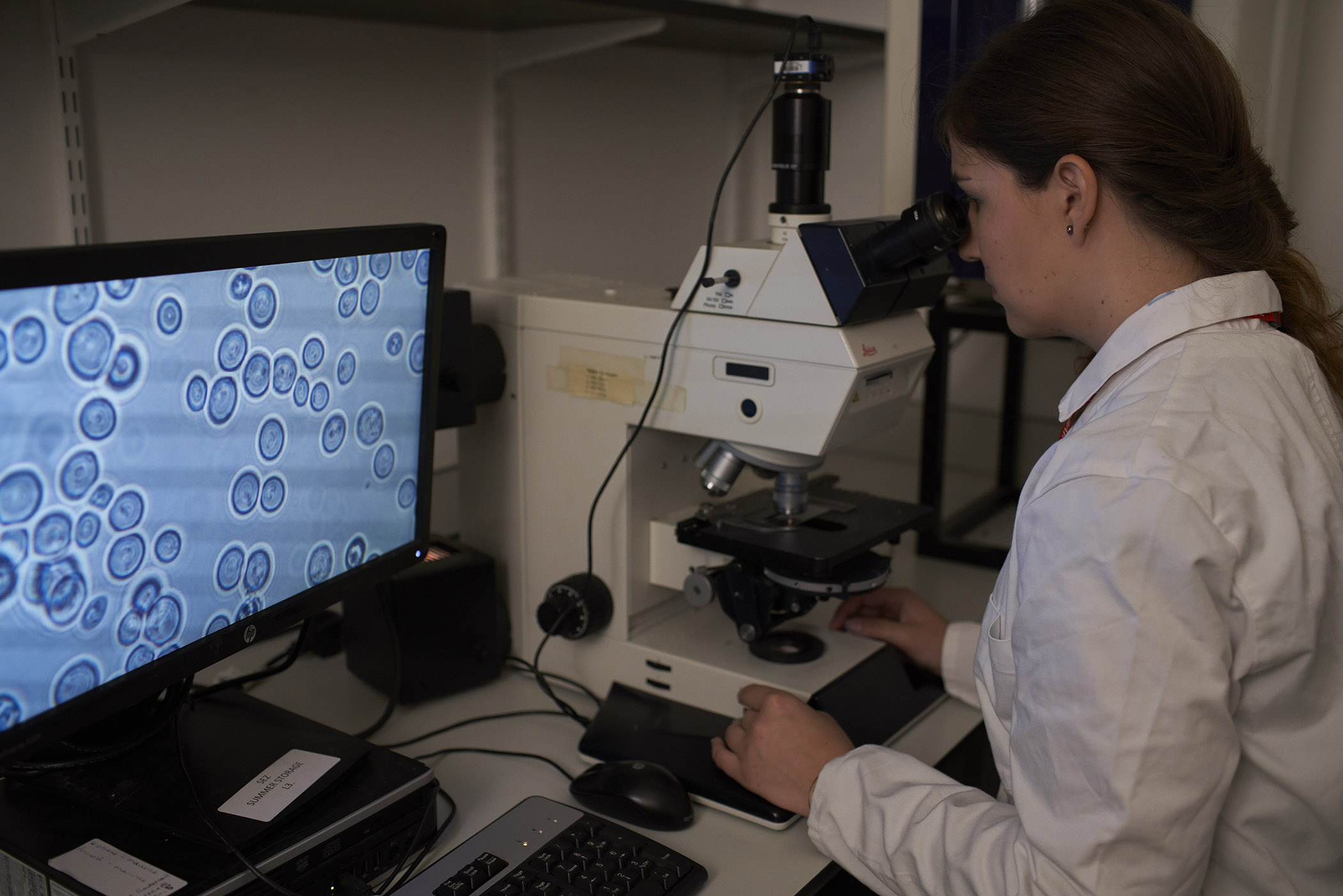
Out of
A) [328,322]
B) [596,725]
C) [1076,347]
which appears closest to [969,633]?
[596,725]

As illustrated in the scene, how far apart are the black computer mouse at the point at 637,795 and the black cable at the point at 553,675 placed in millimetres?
230

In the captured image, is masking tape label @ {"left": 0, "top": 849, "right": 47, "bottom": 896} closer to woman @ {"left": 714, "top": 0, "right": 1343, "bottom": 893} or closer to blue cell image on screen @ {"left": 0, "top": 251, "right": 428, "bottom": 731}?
blue cell image on screen @ {"left": 0, "top": 251, "right": 428, "bottom": 731}

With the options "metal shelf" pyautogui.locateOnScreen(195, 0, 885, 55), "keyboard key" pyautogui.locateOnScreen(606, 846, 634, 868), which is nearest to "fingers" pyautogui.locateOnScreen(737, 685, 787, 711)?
"keyboard key" pyautogui.locateOnScreen(606, 846, 634, 868)

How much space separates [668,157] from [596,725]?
1.42 meters

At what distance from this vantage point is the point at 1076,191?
759mm

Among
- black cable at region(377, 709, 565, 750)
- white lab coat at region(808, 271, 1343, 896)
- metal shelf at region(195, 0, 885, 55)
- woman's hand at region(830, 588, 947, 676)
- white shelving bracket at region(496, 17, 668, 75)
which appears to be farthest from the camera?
white shelving bracket at region(496, 17, 668, 75)

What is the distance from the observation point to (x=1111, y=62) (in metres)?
0.74

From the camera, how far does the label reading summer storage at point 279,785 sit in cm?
80

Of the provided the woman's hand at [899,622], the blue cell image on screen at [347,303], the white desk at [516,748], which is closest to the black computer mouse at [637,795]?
the white desk at [516,748]

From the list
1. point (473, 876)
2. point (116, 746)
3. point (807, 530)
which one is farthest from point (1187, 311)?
point (116, 746)

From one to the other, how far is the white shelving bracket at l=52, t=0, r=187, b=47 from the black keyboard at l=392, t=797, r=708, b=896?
842mm

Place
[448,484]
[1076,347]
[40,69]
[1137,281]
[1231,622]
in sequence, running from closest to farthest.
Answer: [1231,622] < [1137,281] < [40,69] < [448,484] < [1076,347]

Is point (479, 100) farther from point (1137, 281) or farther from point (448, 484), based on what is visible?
point (1137, 281)

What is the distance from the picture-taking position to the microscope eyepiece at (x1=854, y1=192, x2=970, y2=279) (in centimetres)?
91
